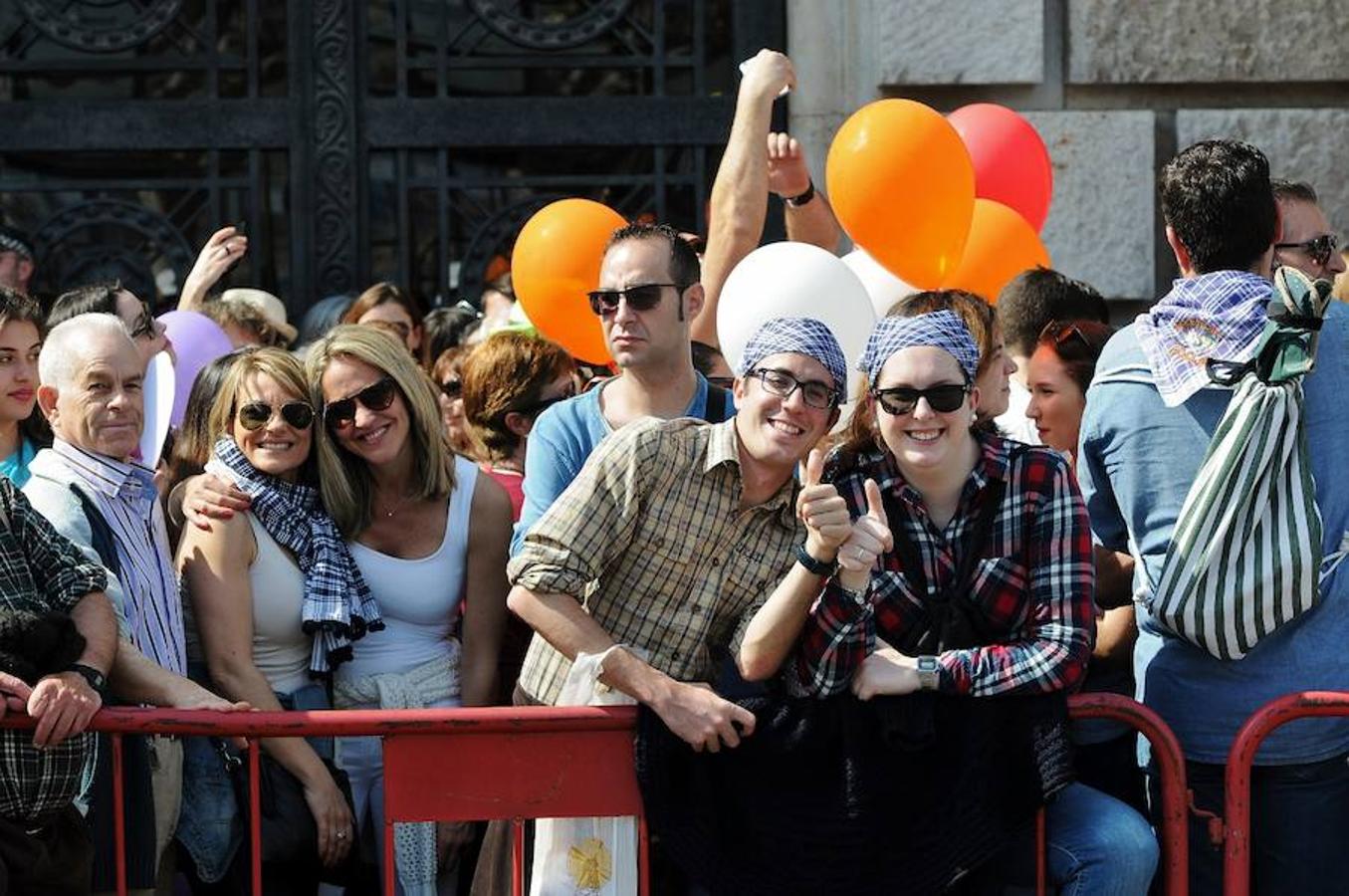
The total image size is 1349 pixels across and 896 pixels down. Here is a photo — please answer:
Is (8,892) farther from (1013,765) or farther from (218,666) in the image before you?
(1013,765)

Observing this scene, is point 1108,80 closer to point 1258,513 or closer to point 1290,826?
point 1258,513

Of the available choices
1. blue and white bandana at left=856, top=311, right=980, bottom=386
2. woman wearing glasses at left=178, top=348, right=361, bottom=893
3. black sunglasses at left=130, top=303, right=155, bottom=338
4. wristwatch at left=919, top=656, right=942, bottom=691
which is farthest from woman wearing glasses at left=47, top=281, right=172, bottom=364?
wristwatch at left=919, top=656, right=942, bottom=691

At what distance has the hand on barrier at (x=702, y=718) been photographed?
3789 mm

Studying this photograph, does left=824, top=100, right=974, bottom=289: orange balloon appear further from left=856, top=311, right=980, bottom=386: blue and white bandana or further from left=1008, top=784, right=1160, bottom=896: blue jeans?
left=1008, top=784, right=1160, bottom=896: blue jeans

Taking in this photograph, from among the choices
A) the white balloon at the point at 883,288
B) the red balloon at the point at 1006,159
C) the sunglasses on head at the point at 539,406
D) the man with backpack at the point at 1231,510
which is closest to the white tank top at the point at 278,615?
the sunglasses on head at the point at 539,406

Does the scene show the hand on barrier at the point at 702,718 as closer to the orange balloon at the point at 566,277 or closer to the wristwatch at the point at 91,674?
the wristwatch at the point at 91,674

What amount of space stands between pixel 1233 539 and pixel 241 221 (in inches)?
170

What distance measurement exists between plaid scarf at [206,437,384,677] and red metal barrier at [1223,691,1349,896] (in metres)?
1.75

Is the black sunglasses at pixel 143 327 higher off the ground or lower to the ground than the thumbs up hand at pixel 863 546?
higher

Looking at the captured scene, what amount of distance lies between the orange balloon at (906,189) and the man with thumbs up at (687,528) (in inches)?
52.3

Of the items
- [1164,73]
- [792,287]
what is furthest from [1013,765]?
[1164,73]

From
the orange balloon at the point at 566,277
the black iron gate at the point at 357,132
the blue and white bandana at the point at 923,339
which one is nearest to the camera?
the blue and white bandana at the point at 923,339

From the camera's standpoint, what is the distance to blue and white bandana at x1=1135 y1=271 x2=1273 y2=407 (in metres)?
3.84

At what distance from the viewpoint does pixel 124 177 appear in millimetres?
7168
